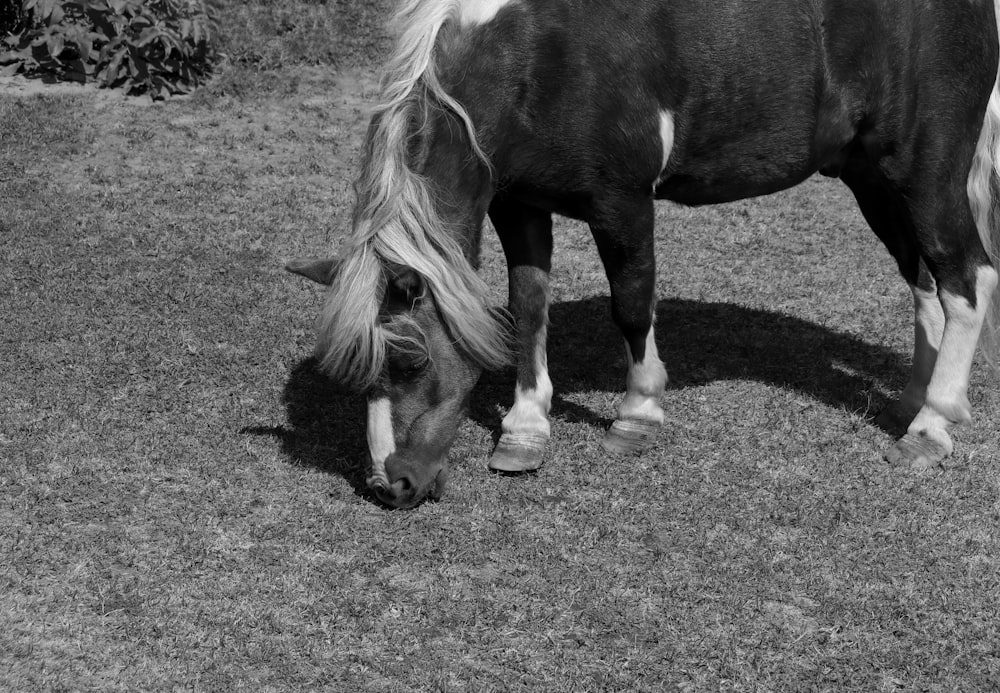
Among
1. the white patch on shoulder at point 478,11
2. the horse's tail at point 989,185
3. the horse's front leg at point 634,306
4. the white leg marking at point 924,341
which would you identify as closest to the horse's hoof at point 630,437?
the horse's front leg at point 634,306

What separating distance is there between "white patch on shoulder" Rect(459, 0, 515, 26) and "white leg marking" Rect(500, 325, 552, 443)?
4.35 feet

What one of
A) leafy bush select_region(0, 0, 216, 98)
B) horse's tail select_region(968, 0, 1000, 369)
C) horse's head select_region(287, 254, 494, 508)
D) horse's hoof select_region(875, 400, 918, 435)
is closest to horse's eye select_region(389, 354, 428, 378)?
horse's head select_region(287, 254, 494, 508)

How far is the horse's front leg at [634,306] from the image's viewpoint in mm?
4465

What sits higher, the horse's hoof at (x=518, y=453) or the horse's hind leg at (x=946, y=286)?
the horse's hind leg at (x=946, y=286)

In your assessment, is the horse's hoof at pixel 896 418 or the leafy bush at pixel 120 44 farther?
the leafy bush at pixel 120 44

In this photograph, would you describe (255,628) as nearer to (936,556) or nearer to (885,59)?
(936,556)

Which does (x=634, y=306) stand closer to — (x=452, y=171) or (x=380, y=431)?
(x=452, y=171)

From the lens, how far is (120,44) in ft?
29.6

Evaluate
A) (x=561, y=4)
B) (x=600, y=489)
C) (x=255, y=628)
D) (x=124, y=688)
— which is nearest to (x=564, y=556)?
(x=600, y=489)

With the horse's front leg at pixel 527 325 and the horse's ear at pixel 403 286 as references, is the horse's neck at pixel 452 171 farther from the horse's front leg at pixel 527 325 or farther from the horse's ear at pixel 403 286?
the horse's front leg at pixel 527 325

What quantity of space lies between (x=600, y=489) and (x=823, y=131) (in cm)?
172

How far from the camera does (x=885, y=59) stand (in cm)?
459

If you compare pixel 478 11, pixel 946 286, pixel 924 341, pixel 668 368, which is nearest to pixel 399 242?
pixel 478 11

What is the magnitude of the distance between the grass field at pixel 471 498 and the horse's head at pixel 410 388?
8.3 inches
